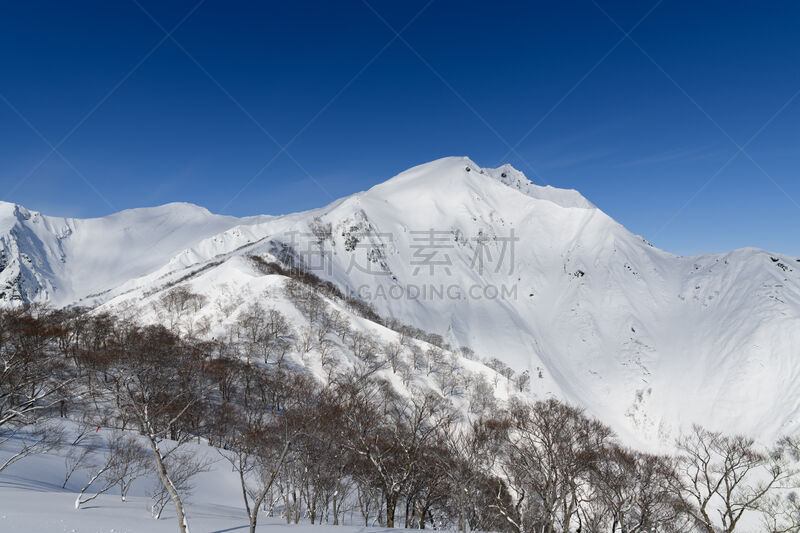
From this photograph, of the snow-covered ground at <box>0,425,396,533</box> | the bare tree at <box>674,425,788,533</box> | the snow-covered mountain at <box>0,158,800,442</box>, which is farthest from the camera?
the snow-covered mountain at <box>0,158,800,442</box>

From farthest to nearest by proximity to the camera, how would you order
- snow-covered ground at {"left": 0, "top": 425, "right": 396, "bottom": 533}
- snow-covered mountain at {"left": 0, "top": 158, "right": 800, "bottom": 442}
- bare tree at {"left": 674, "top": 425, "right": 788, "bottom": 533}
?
snow-covered mountain at {"left": 0, "top": 158, "right": 800, "bottom": 442}, bare tree at {"left": 674, "top": 425, "right": 788, "bottom": 533}, snow-covered ground at {"left": 0, "top": 425, "right": 396, "bottom": 533}

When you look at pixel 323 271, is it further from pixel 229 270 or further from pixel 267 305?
pixel 267 305

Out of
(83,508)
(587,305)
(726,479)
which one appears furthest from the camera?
(587,305)

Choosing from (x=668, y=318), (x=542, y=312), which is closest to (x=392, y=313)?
(x=542, y=312)

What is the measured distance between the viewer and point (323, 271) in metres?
127

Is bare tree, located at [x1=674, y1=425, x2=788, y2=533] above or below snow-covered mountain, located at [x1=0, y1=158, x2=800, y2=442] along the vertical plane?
below

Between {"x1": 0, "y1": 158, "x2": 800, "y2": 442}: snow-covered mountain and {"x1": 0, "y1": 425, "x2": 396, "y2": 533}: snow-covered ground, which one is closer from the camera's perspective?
{"x1": 0, "y1": 425, "x2": 396, "y2": 533}: snow-covered ground

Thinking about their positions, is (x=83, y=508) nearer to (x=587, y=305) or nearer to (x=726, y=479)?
(x=726, y=479)

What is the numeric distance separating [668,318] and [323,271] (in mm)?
150092

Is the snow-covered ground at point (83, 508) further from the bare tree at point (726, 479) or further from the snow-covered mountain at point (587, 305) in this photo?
the snow-covered mountain at point (587, 305)

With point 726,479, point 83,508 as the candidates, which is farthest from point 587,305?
point 83,508

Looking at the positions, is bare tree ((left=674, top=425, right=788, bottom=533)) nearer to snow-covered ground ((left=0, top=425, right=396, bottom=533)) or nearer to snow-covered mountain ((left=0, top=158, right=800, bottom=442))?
snow-covered ground ((left=0, top=425, right=396, bottom=533))

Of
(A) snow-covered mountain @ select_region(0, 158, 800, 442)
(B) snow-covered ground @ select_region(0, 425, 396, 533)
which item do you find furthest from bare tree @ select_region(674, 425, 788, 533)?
(A) snow-covered mountain @ select_region(0, 158, 800, 442)

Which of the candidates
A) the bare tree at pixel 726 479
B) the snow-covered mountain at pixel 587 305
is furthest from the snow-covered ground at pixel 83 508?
the snow-covered mountain at pixel 587 305
